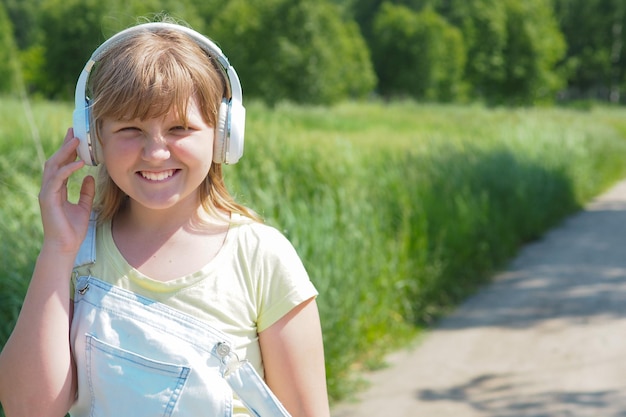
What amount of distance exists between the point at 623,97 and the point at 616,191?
43.5m

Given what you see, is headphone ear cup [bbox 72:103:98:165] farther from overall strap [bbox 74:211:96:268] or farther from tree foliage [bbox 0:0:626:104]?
tree foliage [bbox 0:0:626:104]

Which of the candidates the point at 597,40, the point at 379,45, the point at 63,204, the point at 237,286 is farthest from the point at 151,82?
the point at 597,40

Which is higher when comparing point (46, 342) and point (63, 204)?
point (63, 204)

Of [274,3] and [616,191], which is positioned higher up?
[274,3]

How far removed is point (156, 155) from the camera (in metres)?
1.51

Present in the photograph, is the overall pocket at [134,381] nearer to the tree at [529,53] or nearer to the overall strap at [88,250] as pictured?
the overall strap at [88,250]

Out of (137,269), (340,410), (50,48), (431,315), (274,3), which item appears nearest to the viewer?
(137,269)

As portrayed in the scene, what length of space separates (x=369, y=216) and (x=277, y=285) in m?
4.10

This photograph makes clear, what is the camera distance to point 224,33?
105 ft

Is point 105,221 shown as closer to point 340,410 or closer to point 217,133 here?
point 217,133

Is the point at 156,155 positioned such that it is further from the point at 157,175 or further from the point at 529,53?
the point at 529,53

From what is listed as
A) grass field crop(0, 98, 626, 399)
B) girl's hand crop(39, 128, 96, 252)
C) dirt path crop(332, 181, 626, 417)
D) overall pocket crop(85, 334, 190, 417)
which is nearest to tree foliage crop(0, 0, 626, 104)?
grass field crop(0, 98, 626, 399)

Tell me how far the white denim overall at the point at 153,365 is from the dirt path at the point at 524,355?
2.77 m

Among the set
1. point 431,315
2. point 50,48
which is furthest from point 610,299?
point 50,48
